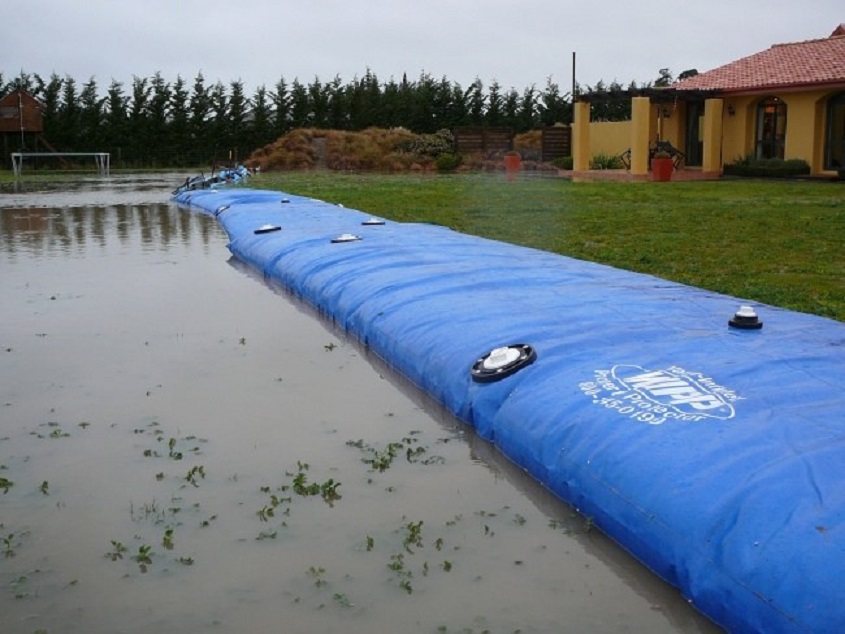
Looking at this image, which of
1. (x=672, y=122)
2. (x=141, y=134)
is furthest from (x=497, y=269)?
(x=141, y=134)

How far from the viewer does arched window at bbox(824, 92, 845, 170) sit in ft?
71.0

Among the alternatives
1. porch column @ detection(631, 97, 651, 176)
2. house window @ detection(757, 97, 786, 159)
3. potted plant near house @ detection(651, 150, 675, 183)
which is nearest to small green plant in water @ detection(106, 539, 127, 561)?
potted plant near house @ detection(651, 150, 675, 183)

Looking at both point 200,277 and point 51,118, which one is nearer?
point 200,277

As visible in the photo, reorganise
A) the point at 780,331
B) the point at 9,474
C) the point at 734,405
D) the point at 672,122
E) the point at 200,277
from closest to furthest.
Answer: the point at 734,405
the point at 9,474
the point at 780,331
the point at 200,277
the point at 672,122

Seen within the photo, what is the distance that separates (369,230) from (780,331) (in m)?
5.28

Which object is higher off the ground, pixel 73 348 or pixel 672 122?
pixel 672 122

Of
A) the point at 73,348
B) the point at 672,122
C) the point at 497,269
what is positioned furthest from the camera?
the point at 672,122

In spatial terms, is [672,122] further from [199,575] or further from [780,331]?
[199,575]

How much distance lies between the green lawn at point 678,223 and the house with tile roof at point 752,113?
260cm

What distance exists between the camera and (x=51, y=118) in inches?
1471

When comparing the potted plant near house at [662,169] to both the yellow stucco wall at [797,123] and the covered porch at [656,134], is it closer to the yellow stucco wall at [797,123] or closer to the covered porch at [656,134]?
the covered porch at [656,134]

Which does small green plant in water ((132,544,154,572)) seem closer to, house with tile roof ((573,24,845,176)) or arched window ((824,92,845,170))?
house with tile roof ((573,24,845,176))

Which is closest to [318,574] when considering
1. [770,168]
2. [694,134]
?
[770,168]

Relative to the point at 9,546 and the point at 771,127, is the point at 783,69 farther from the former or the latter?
the point at 9,546
